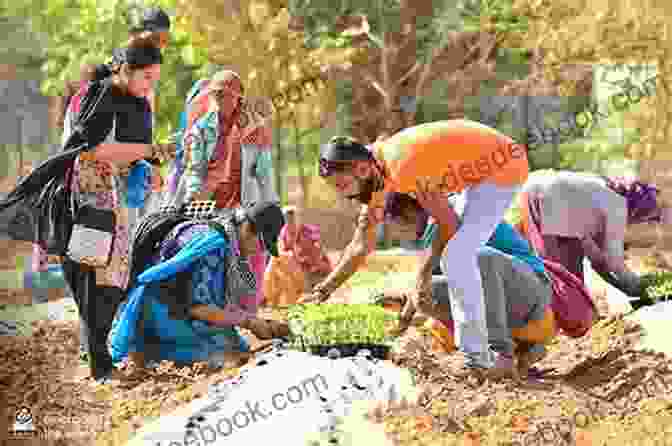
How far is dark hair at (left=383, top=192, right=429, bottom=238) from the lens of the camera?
477cm

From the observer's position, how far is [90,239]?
5305mm

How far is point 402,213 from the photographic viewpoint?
4824 millimetres

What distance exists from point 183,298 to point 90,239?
1.97ft

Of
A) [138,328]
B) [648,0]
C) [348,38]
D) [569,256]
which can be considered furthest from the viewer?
[348,38]

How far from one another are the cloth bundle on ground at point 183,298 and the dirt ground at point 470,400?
0.53 feet

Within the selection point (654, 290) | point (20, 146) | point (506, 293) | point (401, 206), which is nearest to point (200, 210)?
point (401, 206)

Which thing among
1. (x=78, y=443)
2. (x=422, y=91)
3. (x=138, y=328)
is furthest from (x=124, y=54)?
(x=422, y=91)

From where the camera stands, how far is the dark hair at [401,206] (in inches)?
188

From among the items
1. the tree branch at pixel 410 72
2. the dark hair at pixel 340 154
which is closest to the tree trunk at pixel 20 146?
the tree branch at pixel 410 72

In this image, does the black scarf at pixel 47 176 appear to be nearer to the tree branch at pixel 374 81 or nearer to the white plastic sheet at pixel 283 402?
the white plastic sheet at pixel 283 402

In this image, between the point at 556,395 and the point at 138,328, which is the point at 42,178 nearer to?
the point at 138,328

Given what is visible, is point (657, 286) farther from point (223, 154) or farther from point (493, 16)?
point (493, 16)

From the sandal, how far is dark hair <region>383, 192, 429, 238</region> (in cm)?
70

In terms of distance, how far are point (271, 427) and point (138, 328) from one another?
4.67 ft
